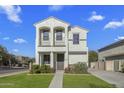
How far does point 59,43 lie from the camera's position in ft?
150

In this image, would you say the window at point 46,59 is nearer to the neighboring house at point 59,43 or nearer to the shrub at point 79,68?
the neighboring house at point 59,43

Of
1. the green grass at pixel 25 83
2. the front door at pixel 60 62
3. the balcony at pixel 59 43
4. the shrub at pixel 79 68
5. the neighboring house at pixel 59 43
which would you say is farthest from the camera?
the front door at pixel 60 62

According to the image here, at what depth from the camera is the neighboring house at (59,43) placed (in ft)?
148

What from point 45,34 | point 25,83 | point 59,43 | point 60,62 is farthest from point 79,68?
point 25,83

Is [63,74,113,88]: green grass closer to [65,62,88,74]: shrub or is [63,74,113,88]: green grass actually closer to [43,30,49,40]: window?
[65,62,88,74]: shrub

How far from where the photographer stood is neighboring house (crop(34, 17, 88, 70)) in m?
45.0

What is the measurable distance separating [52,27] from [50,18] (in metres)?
1.32

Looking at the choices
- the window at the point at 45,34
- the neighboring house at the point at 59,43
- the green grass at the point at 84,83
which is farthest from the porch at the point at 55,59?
the green grass at the point at 84,83

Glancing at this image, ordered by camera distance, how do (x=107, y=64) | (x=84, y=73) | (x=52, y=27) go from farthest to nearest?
(x=107, y=64), (x=52, y=27), (x=84, y=73)

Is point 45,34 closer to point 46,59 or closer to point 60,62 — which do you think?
point 46,59
